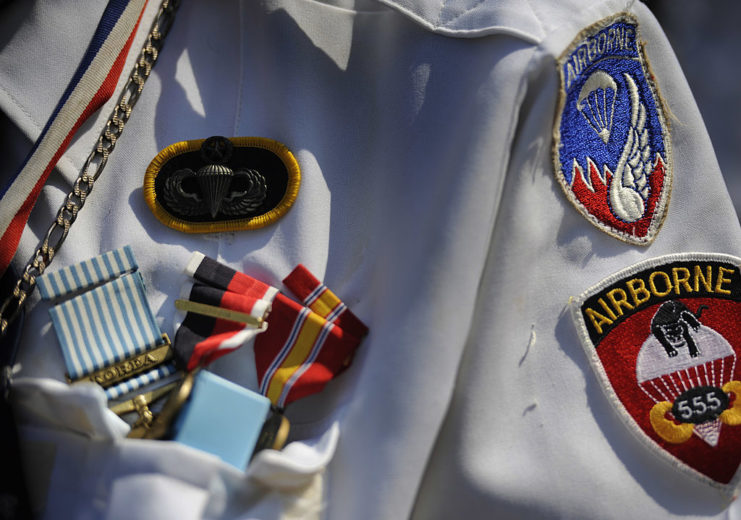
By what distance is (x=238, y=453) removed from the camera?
0.64 metres

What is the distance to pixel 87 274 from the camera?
707 millimetres

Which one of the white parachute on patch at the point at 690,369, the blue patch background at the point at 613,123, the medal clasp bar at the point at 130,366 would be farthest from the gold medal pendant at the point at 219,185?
the white parachute on patch at the point at 690,369

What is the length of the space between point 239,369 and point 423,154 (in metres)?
0.31

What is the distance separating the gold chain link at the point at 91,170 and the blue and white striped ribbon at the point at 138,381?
0.13 meters

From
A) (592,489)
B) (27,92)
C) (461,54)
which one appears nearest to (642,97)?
(461,54)

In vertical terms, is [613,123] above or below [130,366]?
above

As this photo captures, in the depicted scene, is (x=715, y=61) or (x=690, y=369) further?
(x=715, y=61)

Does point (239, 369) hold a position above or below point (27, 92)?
below

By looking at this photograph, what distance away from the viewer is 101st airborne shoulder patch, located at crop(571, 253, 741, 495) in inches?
28.1

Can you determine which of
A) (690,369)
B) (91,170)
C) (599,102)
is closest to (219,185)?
(91,170)

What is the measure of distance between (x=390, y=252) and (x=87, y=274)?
33 cm

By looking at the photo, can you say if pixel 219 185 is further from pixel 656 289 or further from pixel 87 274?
pixel 656 289

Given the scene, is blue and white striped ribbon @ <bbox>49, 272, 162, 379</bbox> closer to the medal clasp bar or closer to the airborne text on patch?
the medal clasp bar

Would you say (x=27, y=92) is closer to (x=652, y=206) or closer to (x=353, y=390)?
(x=353, y=390)
